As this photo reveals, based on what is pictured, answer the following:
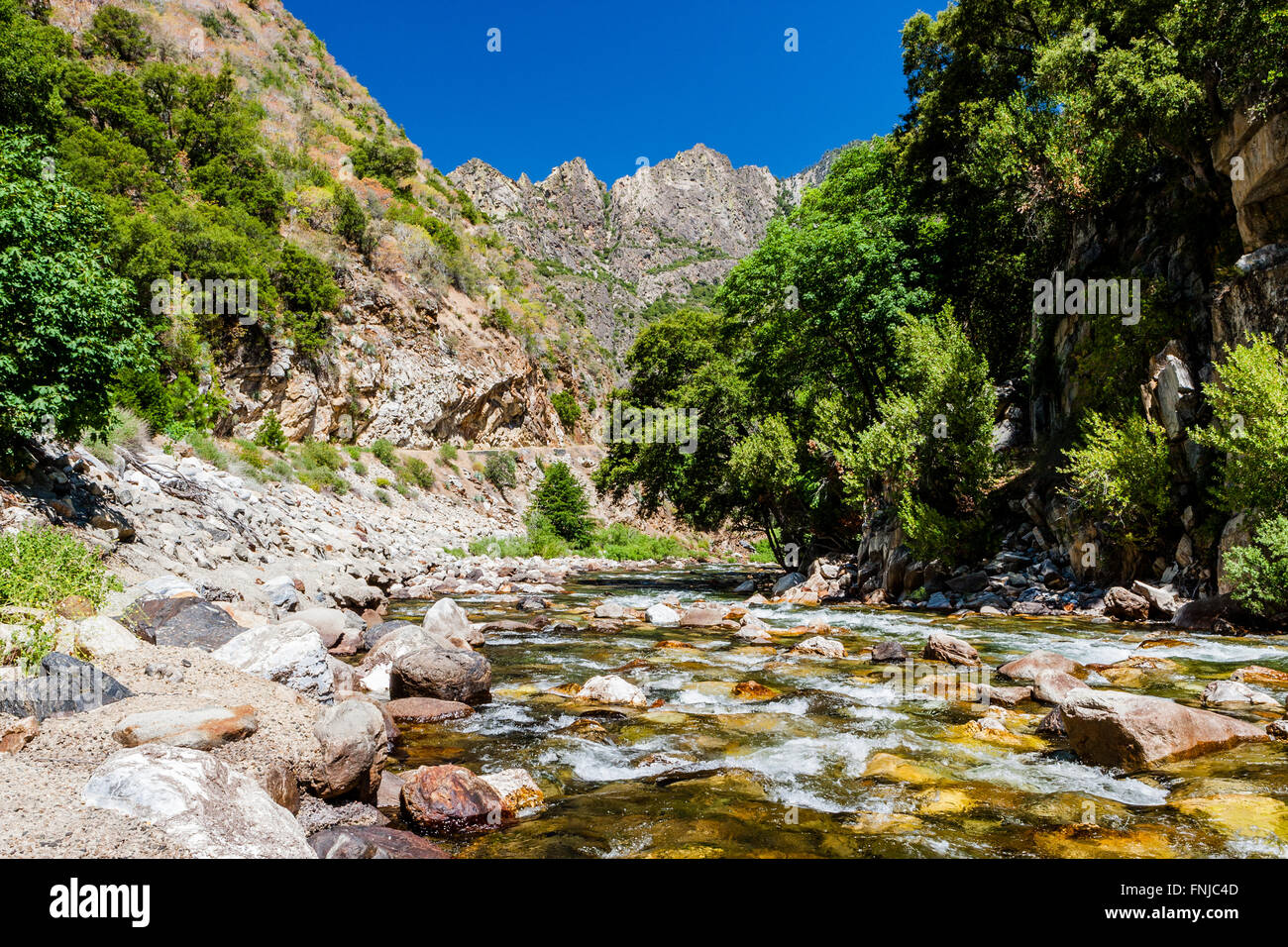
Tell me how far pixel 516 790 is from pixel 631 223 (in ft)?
449

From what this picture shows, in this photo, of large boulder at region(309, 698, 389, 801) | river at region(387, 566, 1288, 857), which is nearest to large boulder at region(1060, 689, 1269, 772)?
river at region(387, 566, 1288, 857)

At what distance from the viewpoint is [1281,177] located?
39.2 ft

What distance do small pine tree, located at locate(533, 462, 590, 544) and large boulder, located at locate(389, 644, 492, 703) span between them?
29217 millimetres

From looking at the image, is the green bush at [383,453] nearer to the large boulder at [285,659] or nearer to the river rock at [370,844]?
the large boulder at [285,659]

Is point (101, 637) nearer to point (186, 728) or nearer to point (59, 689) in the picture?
point (59, 689)

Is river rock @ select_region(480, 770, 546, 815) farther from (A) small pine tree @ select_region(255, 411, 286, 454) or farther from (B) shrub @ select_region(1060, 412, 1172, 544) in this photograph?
(A) small pine tree @ select_region(255, 411, 286, 454)

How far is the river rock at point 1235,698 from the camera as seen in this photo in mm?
6312

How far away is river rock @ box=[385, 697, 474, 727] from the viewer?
645cm

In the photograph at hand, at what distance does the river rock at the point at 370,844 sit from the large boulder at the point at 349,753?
482mm
